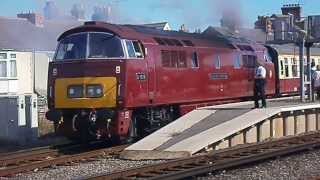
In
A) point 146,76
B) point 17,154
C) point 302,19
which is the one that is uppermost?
point 302,19

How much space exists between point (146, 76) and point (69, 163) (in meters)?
3.94

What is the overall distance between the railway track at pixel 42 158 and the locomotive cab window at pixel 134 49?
240 centimetres

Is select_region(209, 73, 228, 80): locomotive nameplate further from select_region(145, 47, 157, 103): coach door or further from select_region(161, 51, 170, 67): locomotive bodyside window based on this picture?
select_region(145, 47, 157, 103): coach door

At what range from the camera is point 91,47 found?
17062mm

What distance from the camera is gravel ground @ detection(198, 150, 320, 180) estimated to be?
1153 centimetres

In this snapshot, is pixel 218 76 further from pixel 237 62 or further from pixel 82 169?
pixel 82 169

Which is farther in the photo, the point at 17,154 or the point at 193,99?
the point at 193,99

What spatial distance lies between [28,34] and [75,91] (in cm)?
3631

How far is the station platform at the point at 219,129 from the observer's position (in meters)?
14.6

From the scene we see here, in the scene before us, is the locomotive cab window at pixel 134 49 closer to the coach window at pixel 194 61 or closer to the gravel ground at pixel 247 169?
the coach window at pixel 194 61

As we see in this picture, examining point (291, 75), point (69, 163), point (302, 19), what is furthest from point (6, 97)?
point (291, 75)

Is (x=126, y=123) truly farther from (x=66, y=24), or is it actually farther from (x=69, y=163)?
(x=66, y=24)

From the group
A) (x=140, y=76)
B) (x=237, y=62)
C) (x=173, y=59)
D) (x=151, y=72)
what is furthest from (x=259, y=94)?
(x=140, y=76)

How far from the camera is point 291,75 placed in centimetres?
2953
